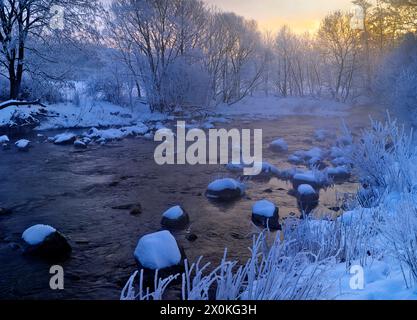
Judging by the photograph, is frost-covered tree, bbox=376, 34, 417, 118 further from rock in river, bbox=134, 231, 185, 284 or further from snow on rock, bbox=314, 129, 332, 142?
rock in river, bbox=134, 231, 185, 284

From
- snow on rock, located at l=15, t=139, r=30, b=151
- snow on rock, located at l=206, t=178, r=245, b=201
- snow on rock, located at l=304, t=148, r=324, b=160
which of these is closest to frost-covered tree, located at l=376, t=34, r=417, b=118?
snow on rock, located at l=304, t=148, r=324, b=160

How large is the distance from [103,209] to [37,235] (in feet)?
6.40

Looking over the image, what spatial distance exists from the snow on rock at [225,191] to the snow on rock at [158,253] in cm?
320

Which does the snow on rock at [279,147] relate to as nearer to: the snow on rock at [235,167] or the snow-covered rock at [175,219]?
the snow on rock at [235,167]

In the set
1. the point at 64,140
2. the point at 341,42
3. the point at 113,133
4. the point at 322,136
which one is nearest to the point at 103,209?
the point at 64,140

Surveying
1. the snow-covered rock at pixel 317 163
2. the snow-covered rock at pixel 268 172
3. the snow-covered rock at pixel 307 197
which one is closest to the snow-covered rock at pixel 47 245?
the snow-covered rock at pixel 307 197

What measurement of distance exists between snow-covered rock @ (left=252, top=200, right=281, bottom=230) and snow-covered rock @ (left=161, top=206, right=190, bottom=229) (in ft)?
3.49

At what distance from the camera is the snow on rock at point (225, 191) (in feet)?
23.9

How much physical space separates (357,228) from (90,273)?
2.85 metres

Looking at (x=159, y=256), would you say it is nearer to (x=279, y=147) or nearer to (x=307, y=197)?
(x=307, y=197)

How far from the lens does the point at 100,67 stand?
26.2 metres

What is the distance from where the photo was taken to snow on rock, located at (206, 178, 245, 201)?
729 centimetres
